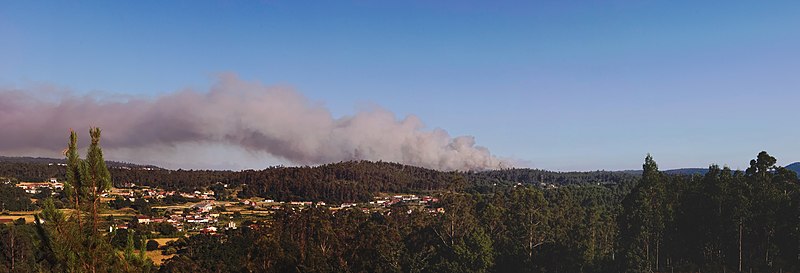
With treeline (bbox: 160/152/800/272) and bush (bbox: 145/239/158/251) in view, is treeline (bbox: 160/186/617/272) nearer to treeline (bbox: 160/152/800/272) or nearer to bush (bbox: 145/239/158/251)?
treeline (bbox: 160/152/800/272)

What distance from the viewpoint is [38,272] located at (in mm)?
16578

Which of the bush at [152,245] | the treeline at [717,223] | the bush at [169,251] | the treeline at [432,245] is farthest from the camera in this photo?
the bush at [152,245]

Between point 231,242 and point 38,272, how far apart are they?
49425 millimetres

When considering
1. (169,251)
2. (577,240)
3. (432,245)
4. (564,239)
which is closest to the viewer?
(432,245)

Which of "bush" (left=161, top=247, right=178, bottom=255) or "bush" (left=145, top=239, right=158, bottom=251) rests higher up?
"bush" (left=145, top=239, right=158, bottom=251)

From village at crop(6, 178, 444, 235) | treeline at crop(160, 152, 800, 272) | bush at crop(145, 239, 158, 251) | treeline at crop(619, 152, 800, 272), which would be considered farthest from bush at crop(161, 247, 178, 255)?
treeline at crop(619, 152, 800, 272)

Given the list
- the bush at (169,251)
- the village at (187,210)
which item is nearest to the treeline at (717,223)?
the village at (187,210)

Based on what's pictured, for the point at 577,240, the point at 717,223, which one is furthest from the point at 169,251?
the point at 717,223

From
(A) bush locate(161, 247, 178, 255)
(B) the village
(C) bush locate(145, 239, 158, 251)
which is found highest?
(B) the village

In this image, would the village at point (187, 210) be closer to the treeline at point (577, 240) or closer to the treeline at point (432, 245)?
the treeline at point (432, 245)

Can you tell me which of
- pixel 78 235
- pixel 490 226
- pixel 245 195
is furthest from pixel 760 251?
pixel 245 195

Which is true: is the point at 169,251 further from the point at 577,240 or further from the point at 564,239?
the point at 577,240

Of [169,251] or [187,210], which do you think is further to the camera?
[187,210]

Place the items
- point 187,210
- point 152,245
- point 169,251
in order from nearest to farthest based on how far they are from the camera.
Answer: point 169,251
point 152,245
point 187,210
